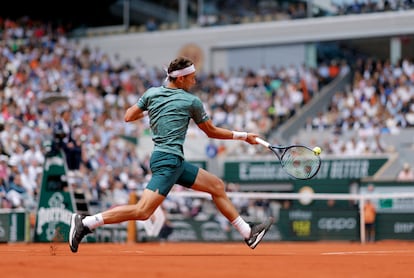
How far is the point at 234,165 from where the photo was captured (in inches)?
1039

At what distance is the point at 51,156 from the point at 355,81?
649 inches

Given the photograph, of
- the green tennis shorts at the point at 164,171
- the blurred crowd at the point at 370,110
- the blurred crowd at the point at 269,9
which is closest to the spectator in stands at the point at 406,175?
the blurred crowd at the point at 370,110

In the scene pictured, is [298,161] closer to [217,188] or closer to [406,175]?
[217,188]

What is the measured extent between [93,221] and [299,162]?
2362 millimetres

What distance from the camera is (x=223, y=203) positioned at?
959cm

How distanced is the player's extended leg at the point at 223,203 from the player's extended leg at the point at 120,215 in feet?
1.90

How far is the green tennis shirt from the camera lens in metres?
9.16

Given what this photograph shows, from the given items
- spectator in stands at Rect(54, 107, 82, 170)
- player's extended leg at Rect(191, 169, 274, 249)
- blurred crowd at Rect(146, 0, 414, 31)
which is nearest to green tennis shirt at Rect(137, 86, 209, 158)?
player's extended leg at Rect(191, 169, 274, 249)

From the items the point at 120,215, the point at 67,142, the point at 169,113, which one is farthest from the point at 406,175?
the point at 120,215

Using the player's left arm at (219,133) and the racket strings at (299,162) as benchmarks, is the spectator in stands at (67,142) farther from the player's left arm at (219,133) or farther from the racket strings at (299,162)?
the racket strings at (299,162)

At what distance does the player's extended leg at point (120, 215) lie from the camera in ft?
29.3

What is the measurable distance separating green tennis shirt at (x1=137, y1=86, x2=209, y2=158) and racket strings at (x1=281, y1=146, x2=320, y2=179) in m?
1.15

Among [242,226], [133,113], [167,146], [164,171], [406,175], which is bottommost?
[406,175]

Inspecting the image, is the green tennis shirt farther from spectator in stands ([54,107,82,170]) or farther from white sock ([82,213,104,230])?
spectator in stands ([54,107,82,170])
